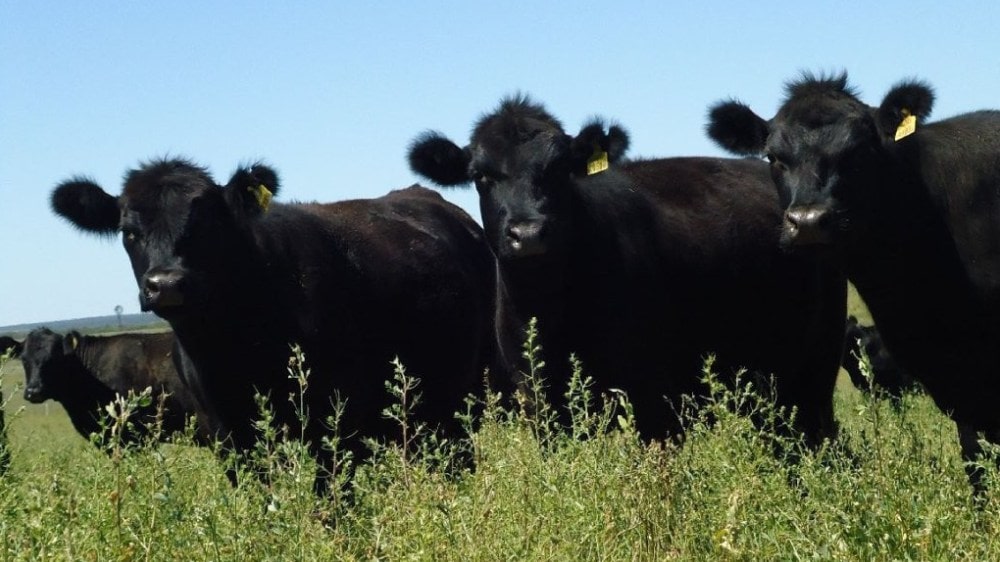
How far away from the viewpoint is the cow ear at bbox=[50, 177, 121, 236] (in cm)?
971

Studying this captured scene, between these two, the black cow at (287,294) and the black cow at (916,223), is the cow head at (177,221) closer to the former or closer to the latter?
the black cow at (287,294)

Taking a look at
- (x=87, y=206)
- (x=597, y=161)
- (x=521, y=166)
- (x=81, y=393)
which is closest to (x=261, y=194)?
(x=87, y=206)

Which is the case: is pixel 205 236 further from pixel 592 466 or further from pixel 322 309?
pixel 592 466

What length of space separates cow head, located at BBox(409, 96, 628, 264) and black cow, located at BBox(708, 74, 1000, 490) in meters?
1.64

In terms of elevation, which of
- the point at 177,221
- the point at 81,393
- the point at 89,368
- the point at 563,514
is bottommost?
the point at 81,393

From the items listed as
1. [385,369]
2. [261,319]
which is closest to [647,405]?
[385,369]

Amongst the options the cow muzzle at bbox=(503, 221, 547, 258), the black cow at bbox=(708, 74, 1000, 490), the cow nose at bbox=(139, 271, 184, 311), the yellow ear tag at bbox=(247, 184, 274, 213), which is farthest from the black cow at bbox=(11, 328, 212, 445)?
the black cow at bbox=(708, 74, 1000, 490)

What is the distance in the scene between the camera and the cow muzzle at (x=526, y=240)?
861 centimetres

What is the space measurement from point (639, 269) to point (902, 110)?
6.89 feet

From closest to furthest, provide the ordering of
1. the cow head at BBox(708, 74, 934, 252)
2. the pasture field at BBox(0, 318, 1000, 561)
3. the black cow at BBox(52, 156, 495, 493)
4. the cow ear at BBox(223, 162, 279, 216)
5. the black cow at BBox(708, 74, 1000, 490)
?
the pasture field at BBox(0, 318, 1000, 561), the black cow at BBox(708, 74, 1000, 490), the cow head at BBox(708, 74, 934, 252), the black cow at BBox(52, 156, 495, 493), the cow ear at BBox(223, 162, 279, 216)

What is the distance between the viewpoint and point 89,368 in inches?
918

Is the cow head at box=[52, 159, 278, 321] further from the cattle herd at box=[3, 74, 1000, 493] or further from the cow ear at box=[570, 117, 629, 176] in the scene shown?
the cow ear at box=[570, 117, 629, 176]

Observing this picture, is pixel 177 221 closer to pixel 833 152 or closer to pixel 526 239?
pixel 526 239

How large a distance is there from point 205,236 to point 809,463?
4837 millimetres
